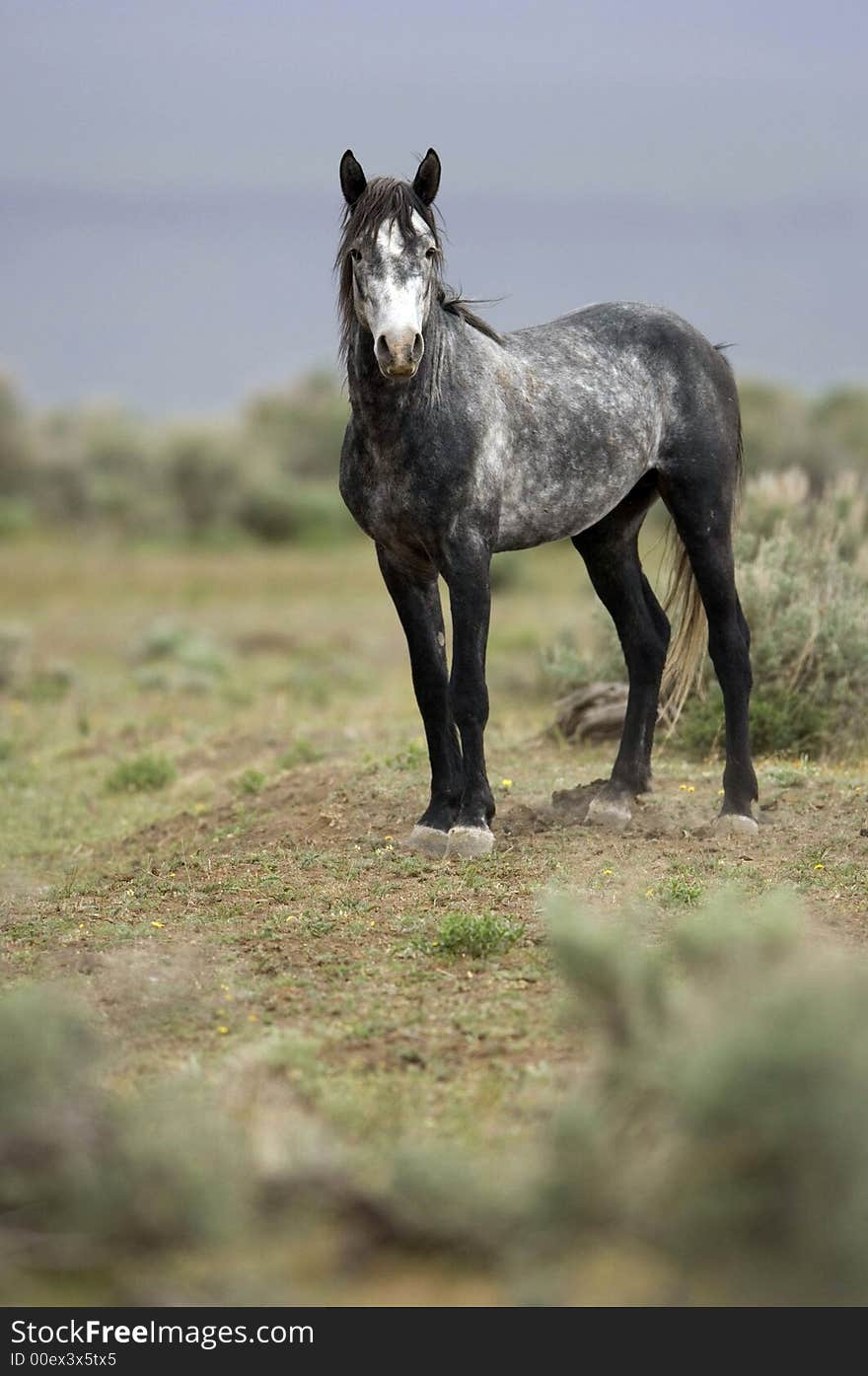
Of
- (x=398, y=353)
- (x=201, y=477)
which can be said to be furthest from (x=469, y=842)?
(x=201, y=477)

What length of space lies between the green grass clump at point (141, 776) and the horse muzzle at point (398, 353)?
17.5ft

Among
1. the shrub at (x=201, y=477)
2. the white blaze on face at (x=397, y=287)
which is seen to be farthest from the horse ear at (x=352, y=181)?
the shrub at (x=201, y=477)

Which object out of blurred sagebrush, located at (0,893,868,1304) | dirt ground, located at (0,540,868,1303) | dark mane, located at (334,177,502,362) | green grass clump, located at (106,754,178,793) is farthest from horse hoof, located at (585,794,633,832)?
green grass clump, located at (106,754,178,793)

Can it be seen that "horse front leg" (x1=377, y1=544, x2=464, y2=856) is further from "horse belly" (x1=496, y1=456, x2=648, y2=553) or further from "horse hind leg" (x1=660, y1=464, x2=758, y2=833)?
"horse hind leg" (x1=660, y1=464, x2=758, y2=833)

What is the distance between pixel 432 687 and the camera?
Answer: 7469 millimetres

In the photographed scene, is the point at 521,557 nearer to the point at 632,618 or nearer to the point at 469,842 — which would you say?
the point at 632,618

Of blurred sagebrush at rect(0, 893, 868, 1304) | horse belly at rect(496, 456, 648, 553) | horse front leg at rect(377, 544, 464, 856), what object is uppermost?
horse belly at rect(496, 456, 648, 553)

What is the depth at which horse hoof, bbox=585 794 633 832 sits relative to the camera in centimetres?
785

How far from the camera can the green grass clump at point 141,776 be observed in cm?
1100

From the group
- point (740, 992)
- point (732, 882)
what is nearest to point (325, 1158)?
point (740, 992)

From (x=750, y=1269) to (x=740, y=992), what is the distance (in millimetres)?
673

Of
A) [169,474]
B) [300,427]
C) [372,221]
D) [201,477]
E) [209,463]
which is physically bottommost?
[372,221]

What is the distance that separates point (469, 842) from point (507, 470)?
1.76 meters
